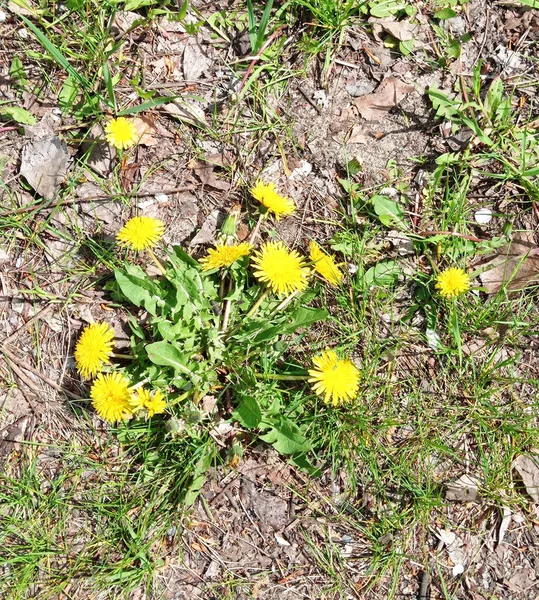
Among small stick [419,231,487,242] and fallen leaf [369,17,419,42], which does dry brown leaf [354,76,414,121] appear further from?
small stick [419,231,487,242]

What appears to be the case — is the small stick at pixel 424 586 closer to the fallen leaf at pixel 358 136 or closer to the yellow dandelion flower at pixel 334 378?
the yellow dandelion flower at pixel 334 378

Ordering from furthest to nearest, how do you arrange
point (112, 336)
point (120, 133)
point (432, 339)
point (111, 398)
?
point (432, 339) → point (120, 133) → point (112, 336) → point (111, 398)

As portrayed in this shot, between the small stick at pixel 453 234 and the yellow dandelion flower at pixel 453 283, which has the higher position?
the small stick at pixel 453 234

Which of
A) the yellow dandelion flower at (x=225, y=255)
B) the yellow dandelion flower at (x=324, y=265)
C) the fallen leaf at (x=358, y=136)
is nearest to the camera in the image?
the yellow dandelion flower at (x=225, y=255)

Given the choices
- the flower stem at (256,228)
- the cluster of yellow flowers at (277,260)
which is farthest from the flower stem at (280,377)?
the flower stem at (256,228)

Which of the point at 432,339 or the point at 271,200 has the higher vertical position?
the point at 271,200

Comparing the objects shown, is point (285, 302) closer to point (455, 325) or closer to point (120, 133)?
point (455, 325)

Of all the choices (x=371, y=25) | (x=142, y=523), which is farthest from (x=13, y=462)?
(x=371, y=25)

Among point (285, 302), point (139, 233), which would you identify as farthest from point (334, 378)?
point (139, 233)

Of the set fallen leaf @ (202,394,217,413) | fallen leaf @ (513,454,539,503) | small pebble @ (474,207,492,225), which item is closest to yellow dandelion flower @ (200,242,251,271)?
fallen leaf @ (202,394,217,413)
